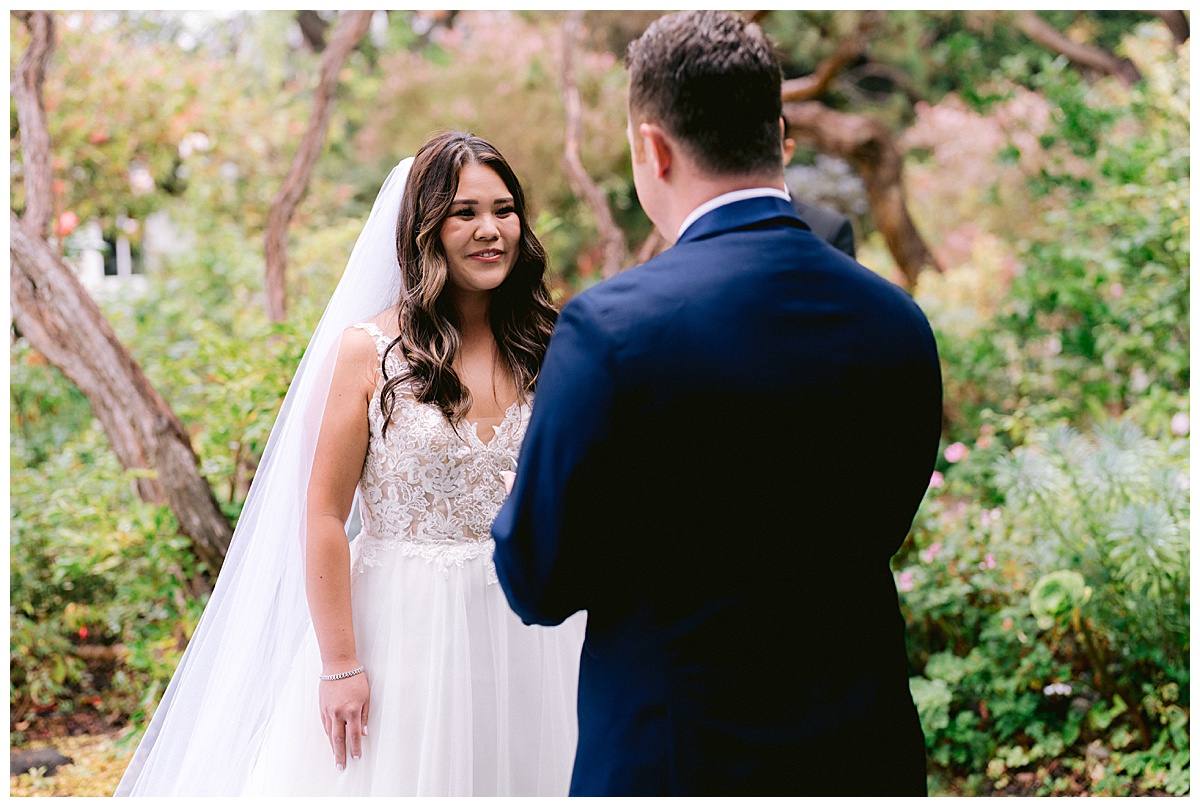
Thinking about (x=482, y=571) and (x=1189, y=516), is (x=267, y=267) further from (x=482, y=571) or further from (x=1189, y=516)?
(x=1189, y=516)

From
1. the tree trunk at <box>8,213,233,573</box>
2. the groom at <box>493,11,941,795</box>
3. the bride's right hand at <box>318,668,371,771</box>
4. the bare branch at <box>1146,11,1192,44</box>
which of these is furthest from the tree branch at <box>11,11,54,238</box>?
the bare branch at <box>1146,11,1192,44</box>

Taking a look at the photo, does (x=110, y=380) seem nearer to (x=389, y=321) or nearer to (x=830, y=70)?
(x=389, y=321)

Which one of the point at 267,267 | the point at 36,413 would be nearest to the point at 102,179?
the point at 36,413

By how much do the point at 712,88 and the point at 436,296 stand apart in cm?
99

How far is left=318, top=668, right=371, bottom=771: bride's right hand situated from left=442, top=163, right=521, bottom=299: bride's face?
907 mm

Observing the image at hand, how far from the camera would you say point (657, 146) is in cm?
136

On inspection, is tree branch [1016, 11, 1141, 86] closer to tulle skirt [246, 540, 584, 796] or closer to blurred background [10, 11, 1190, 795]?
blurred background [10, 11, 1190, 795]

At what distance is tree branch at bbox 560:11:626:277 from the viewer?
15.8ft

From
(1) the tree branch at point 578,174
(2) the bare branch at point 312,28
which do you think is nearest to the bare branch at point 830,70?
(1) the tree branch at point 578,174

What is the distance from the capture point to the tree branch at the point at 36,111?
366 centimetres

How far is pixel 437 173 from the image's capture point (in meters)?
2.12

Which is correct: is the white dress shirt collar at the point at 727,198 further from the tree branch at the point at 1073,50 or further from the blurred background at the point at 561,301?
the tree branch at the point at 1073,50

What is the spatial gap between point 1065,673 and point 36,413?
4932mm

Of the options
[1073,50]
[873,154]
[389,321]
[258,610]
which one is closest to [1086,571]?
[389,321]
